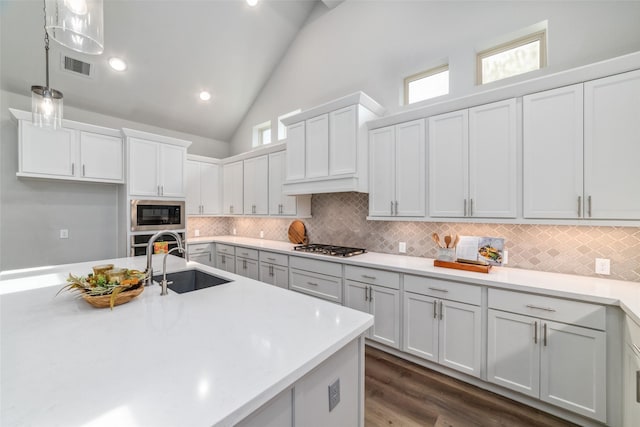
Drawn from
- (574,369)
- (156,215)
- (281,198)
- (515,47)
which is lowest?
(574,369)

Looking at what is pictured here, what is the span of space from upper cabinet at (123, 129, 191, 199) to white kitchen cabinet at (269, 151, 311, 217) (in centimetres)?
148

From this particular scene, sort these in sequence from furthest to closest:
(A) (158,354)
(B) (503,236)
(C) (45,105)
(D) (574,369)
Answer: (B) (503,236), (C) (45,105), (D) (574,369), (A) (158,354)

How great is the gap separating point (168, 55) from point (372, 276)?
160 inches

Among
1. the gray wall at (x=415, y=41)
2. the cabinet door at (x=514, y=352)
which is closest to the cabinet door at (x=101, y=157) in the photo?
the gray wall at (x=415, y=41)

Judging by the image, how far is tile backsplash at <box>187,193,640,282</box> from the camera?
6.39 ft

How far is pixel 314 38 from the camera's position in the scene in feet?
13.2

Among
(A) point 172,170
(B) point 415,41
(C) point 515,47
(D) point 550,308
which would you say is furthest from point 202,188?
(D) point 550,308

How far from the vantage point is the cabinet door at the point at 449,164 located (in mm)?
2363

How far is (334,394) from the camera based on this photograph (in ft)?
3.63

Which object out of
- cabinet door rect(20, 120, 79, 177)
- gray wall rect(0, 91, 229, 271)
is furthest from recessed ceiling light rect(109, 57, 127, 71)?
cabinet door rect(20, 120, 79, 177)

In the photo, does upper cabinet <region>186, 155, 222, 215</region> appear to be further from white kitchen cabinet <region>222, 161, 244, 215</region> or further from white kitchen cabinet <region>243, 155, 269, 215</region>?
white kitchen cabinet <region>243, 155, 269, 215</region>

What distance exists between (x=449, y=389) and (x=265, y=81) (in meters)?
5.03

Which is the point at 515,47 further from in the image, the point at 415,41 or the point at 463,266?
the point at 463,266

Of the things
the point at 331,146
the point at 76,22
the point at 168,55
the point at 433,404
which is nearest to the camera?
the point at 76,22
